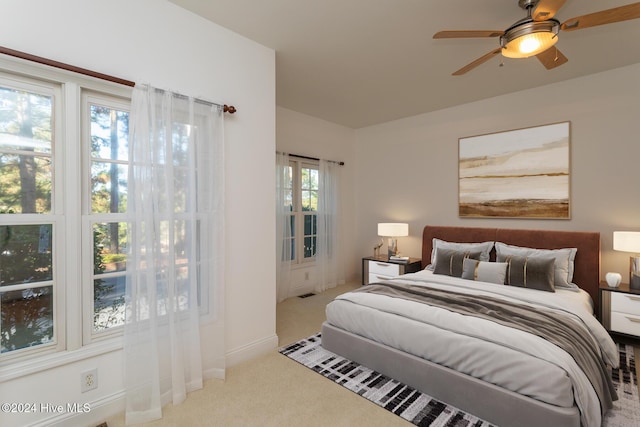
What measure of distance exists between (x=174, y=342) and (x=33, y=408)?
75cm

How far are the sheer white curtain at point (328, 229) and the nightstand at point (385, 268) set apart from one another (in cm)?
60

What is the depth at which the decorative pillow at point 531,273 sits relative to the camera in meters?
2.96

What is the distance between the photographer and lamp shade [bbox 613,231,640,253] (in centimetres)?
285

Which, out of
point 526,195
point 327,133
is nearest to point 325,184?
point 327,133

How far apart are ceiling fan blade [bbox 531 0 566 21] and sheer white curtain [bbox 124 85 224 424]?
220cm

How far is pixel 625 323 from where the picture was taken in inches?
113

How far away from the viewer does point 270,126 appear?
2895 millimetres

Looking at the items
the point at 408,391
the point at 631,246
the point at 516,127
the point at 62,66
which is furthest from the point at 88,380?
the point at 516,127

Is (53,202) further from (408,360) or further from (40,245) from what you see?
(408,360)

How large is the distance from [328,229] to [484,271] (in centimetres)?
244

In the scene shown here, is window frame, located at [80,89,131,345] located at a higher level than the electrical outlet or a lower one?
higher

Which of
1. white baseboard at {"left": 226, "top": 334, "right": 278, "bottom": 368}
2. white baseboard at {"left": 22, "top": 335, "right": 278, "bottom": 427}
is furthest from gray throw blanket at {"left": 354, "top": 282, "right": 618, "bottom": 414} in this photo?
white baseboard at {"left": 22, "top": 335, "right": 278, "bottom": 427}

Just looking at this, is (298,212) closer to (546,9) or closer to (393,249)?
(393,249)

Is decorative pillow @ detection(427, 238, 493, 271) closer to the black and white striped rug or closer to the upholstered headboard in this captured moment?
the upholstered headboard
